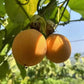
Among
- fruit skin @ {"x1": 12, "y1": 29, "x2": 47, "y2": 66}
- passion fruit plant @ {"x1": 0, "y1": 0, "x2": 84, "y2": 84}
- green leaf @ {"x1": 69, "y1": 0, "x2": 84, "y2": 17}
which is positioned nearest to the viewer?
fruit skin @ {"x1": 12, "y1": 29, "x2": 47, "y2": 66}

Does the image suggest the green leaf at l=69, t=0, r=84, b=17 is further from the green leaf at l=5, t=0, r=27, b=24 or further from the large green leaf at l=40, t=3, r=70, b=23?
the green leaf at l=5, t=0, r=27, b=24

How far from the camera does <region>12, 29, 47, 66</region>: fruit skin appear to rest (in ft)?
1.53

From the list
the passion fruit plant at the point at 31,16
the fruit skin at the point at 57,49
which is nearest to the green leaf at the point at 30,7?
the passion fruit plant at the point at 31,16

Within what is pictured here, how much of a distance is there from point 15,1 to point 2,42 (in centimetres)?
19

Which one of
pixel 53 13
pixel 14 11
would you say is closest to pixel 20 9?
pixel 14 11

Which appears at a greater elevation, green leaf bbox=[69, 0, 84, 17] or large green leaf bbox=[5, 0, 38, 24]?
large green leaf bbox=[5, 0, 38, 24]

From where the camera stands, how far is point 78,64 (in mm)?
3037

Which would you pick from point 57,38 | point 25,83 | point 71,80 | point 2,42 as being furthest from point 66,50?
point 71,80

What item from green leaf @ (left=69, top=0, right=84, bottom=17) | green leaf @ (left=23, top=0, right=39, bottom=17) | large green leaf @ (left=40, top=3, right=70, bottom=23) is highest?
green leaf @ (left=23, top=0, right=39, bottom=17)

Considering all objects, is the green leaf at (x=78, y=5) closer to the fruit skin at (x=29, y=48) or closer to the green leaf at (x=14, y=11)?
the green leaf at (x=14, y=11)

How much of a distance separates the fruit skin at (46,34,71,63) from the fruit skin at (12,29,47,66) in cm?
4

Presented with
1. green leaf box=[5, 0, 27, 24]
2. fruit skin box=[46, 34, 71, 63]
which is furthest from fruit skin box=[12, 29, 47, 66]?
green leaf box=[5, 0, 27, 24]

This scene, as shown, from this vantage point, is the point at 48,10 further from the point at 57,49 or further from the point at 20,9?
the point at 57,49

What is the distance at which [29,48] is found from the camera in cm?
47
